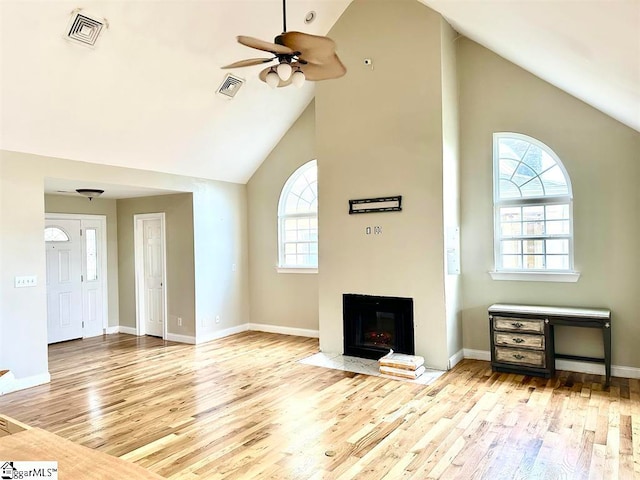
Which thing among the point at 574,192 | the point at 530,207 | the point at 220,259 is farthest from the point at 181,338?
the point at 574,192

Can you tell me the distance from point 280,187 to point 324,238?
1757mm

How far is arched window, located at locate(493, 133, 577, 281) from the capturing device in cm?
504

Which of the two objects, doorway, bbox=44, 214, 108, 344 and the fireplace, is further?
doorway, bbox=44, 214, 108, 344

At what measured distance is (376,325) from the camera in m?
5.59

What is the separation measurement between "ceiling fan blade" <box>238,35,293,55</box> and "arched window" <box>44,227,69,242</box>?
5.59 meters

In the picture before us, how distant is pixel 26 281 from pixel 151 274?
265 cm

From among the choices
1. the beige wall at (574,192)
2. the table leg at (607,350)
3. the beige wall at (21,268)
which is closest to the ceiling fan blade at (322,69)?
the beige wall at (574,192)

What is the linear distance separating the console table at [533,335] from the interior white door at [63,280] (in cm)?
623

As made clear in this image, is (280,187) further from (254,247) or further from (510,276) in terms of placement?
(510,276)

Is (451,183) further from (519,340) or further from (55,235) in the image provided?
(55,235)

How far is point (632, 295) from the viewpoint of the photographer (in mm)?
4645

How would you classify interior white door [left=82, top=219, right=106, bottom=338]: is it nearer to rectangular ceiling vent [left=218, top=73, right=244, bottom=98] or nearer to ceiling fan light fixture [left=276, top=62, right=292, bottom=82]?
rectangular ceiling vent [left=218, top=73, right=244, bottom=98]

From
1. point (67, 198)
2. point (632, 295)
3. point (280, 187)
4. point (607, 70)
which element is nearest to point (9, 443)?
point (607, 70)

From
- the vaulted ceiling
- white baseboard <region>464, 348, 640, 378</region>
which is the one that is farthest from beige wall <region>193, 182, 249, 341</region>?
white baseboard <region>464, 348, 640, 378</region>
